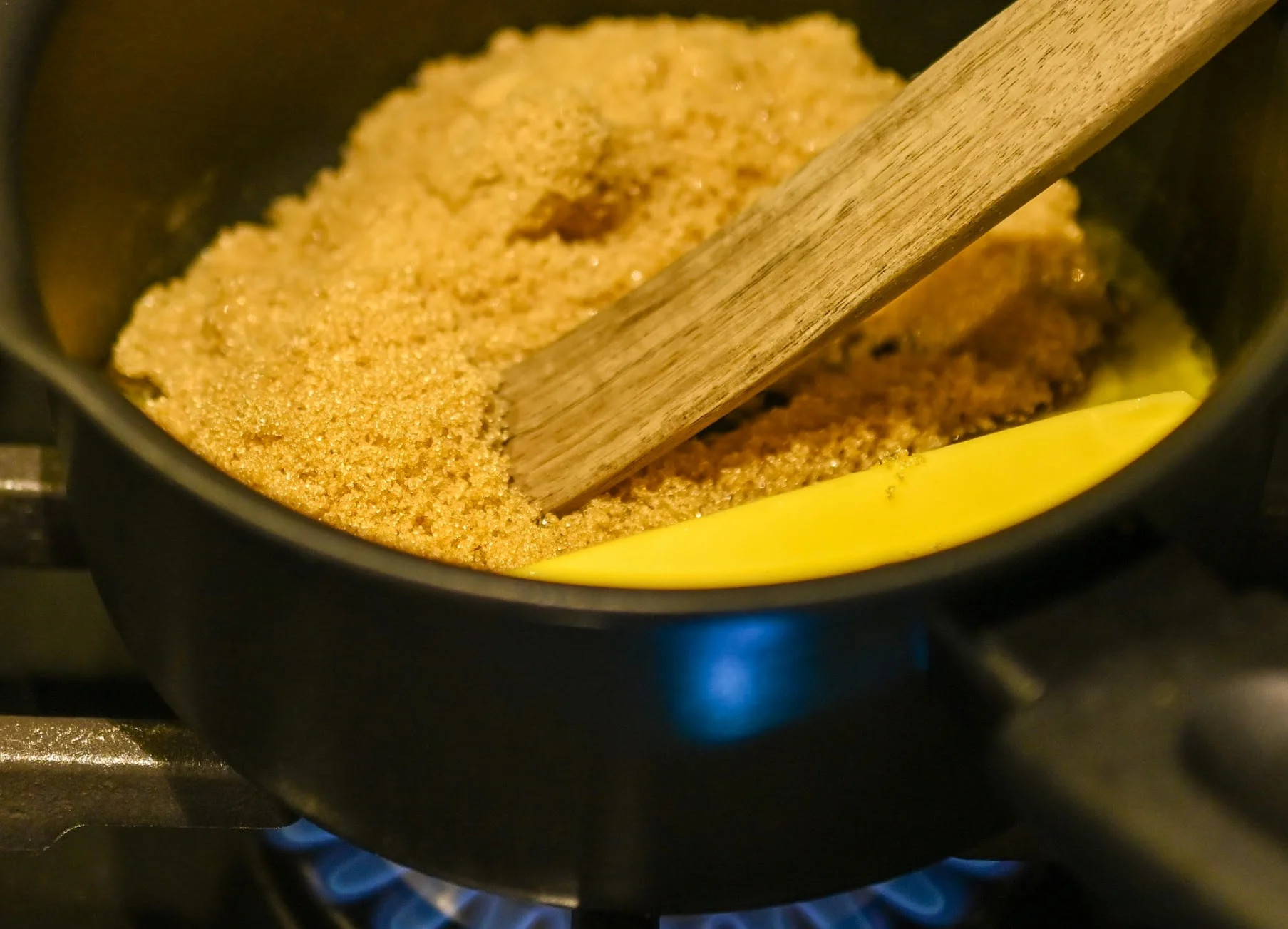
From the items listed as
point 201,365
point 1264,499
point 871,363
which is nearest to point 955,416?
point 871,363

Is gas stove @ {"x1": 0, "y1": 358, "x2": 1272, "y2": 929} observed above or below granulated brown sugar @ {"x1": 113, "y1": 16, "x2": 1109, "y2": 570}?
below

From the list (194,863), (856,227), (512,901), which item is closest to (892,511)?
(856,227)

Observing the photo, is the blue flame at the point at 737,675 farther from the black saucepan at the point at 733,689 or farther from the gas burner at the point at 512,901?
the gas burner at the point at 512,901

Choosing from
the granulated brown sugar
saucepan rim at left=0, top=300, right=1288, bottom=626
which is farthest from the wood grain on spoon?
saucepan rim at left=0, top=300, right=1288, bottom=626

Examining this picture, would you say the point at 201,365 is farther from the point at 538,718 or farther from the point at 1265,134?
the point at 1265,134

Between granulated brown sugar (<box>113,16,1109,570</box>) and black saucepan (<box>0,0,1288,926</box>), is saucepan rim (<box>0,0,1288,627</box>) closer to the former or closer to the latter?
black saucepan (<box>0,0,1288,926</box>)

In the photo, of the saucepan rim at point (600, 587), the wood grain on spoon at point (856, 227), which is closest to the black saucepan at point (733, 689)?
the saucepan rim at point (600, 587)
